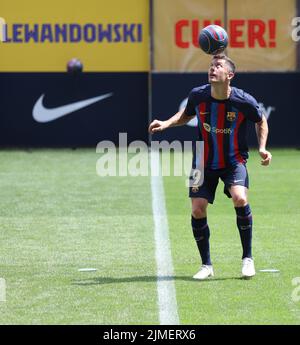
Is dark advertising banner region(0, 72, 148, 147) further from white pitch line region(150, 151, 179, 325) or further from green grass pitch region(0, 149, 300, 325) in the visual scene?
white pitch line region(150, 151, 179, 325)

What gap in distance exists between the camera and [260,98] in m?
22.6

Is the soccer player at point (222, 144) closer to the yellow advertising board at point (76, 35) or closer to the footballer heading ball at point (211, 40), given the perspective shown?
the footballer heading ball at point (211, 40)

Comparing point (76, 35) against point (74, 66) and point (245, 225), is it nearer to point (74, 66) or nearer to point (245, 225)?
point (74, 66)

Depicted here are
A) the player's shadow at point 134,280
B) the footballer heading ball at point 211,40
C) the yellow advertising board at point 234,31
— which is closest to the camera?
the player's shadow at point 134,280

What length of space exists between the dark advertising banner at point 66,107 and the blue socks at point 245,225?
13.6 m

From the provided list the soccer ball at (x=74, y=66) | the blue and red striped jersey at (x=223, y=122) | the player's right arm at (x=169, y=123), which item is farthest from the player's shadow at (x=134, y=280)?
the soccer ball at (x=74, y=66)

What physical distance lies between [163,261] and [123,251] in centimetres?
72

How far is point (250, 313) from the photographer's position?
7.96m

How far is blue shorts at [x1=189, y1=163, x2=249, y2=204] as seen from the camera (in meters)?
9.51

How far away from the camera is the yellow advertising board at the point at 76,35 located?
22.9 meters

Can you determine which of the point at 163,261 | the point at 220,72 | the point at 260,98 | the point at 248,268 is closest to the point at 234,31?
the point at 260,98

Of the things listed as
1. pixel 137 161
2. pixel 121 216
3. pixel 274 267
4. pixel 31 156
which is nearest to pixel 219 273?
pixel 274 267

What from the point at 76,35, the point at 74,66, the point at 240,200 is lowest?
the point at 74,66
